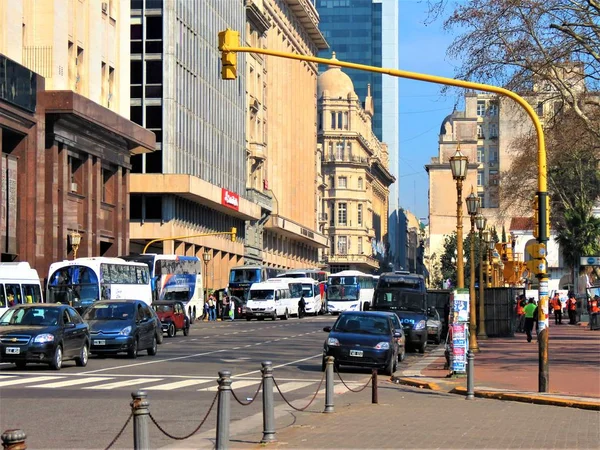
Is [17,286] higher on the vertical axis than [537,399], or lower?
higher

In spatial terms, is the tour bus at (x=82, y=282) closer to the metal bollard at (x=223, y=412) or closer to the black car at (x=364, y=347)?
the black car at (x=364, y=347)

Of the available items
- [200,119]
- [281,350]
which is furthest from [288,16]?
[281,350]

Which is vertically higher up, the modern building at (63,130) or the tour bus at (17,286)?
the modern building at (63,130)

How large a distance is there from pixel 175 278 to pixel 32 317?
40.8 meters

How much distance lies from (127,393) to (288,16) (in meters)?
116

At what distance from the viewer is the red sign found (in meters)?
97.4

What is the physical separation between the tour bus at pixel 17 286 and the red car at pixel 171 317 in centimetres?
1062

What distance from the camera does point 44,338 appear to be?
27875 mm

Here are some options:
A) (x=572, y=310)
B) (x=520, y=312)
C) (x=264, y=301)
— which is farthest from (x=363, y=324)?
(x=264, y=301)

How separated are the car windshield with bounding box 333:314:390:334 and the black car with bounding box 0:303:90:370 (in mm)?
6335

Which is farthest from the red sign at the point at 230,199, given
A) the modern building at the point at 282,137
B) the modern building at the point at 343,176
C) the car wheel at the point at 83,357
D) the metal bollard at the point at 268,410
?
the metal bollard at the point at 268,410

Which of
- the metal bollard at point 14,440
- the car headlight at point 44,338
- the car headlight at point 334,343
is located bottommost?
the car headlight at point 334,343

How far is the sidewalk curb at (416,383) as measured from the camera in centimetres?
2471

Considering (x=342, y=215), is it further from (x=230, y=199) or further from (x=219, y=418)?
(x=219, y=418)
